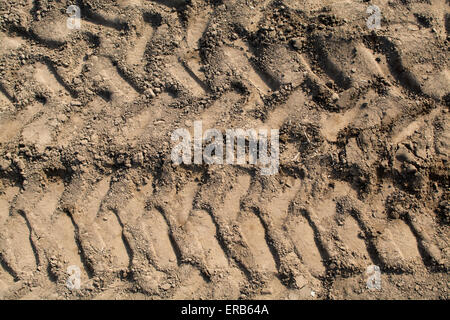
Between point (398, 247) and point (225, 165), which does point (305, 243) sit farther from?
point (225, 165)

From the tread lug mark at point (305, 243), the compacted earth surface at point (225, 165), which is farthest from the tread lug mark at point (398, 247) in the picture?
the tread lug mark at point (305, 243)

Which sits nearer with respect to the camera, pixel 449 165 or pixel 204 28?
pixel 449 165

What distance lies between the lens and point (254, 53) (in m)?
2.50

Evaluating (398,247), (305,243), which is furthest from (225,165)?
(398,247)

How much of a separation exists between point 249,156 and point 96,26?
1.51 m

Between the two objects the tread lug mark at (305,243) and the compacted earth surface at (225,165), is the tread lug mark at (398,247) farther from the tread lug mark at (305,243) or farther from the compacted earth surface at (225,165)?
the tread lug mark at (305,243)

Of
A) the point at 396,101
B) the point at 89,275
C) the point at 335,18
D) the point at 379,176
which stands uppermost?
the point at 335,18

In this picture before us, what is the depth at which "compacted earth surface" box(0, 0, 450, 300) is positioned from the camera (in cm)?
222

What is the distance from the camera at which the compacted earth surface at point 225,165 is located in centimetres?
222

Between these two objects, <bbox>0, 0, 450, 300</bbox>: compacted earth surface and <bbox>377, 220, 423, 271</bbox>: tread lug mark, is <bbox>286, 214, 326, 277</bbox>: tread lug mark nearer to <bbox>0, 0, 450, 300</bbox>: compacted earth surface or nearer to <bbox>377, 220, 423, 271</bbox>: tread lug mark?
<bbox>0, 0, 450, 300</bbox>: compacted earth surface

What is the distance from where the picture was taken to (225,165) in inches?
90.7

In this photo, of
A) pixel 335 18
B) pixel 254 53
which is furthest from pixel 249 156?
pixel 335 18

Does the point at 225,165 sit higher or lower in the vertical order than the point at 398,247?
higher

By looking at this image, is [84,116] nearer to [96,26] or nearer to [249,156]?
[96,26]
